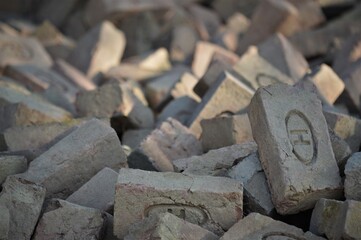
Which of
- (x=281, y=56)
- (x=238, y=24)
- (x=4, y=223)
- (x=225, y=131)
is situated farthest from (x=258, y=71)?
(x=238, y=24)

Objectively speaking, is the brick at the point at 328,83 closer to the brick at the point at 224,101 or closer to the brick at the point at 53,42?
the brick at the point at 224,101

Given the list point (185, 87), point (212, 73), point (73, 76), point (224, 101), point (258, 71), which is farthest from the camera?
point (73, 76)

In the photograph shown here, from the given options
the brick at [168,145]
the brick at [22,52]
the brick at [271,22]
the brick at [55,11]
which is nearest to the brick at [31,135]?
the brick at [168,145]

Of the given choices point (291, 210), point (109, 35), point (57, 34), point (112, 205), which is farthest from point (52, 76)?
point (291, 210)

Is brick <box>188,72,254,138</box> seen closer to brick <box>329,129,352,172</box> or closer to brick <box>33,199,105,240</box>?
brick <box>329,129,352,172</box>

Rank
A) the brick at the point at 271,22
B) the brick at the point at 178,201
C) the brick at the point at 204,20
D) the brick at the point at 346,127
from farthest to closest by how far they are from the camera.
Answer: the brick at the point at 204,20 → the brick at the point at 271,22 → the brick at the point at 346,127 → the brick at the point at 178,201

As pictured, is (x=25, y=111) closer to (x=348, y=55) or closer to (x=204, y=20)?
(x=348, y=55)

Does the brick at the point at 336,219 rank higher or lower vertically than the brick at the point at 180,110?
higher

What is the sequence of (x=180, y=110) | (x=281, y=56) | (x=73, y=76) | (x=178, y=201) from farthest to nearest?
(x=73, y=76), (x=281, y=56), (x=180, y=110), (x=178, y=201)
